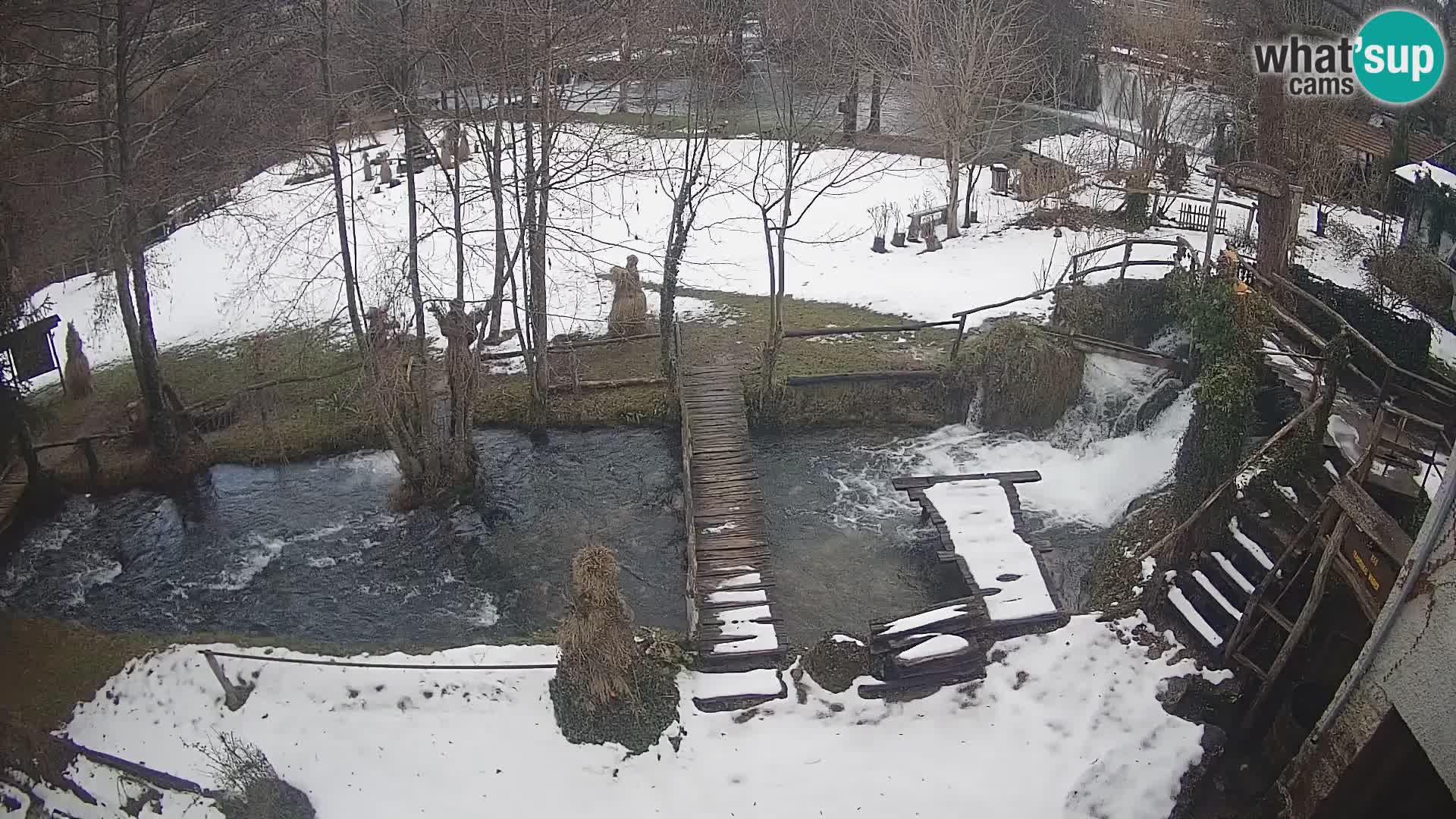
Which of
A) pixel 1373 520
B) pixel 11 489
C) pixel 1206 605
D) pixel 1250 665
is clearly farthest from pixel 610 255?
pixel 1373 520

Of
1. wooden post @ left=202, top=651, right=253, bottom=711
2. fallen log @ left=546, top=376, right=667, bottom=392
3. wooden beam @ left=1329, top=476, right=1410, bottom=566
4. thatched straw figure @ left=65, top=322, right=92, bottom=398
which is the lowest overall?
wooden post @ left=202, top=651, right=253, bottom=711

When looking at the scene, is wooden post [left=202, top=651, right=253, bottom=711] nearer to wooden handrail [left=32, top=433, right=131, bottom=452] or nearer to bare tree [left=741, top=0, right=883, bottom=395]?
wooden handrail [left=32, top=433, right=131, bottom=452]

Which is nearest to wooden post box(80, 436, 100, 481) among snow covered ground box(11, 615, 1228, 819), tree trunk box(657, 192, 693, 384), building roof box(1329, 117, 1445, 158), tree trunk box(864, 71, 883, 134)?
snow covered ground box(11, 615, 1228, 819)

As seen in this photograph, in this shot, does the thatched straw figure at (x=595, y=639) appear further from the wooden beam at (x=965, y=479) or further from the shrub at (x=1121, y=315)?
the shrub at (x=1121, y=315)

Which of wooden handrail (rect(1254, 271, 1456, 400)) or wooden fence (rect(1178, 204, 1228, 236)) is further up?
wooden handrail (rect(1254, 271, 1456, 400))

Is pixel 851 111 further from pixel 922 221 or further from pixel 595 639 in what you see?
pixel 595 639

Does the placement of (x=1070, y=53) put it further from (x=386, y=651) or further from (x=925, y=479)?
(x=386, y=651)
